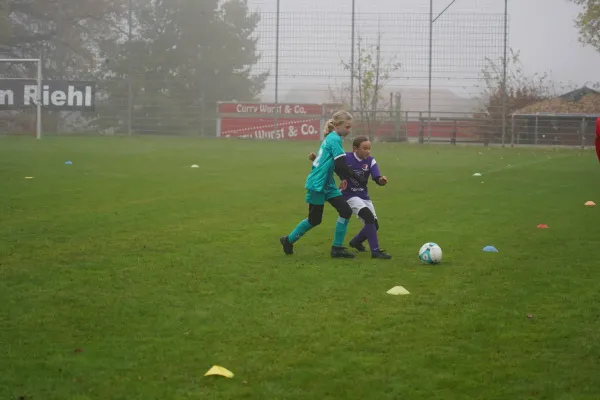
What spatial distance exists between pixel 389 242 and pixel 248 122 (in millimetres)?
29652

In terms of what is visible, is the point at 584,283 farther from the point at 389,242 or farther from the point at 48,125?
the point at 48,125

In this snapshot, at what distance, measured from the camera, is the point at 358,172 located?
8.89 m

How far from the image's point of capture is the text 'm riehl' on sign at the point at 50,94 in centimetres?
3338

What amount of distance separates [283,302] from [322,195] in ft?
7.82

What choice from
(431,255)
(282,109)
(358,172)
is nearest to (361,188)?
(358,172)

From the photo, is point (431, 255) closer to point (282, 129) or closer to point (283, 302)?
point (283, 302)

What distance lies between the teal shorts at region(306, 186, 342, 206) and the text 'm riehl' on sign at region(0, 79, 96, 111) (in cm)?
2652

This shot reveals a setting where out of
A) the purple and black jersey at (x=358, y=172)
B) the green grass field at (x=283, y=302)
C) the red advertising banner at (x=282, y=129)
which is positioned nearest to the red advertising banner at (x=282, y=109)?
the red advertising banner at (x=282, y=129)

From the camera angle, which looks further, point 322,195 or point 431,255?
point 322,195

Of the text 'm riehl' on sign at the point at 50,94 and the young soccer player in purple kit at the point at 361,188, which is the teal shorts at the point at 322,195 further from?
the text 'm riehl' on sign at the point at 50,94

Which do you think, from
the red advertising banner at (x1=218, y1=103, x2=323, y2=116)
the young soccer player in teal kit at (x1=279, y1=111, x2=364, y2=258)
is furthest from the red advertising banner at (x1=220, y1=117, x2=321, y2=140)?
the young soccer player in teal kit at (x1=279, y1=111, x2=364, y2=258)

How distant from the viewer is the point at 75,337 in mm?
5430

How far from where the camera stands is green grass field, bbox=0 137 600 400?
4.67 m

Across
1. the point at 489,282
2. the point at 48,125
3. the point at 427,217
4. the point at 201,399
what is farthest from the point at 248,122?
the point at 201,399
